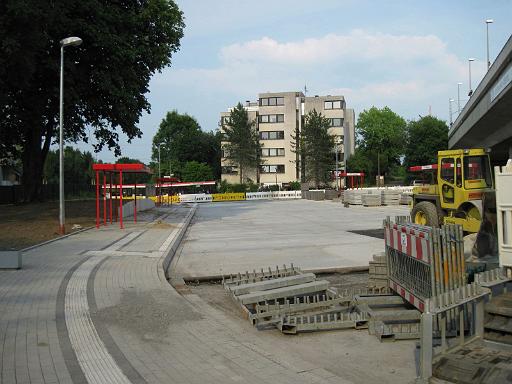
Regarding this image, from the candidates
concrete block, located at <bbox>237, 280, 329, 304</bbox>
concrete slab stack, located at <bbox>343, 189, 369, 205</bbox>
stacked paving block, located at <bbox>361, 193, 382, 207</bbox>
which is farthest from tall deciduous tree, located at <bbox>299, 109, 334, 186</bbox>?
concrete block, located at <bbox>237, 280, 329, 304</bbox>

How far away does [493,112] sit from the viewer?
24.6 metres

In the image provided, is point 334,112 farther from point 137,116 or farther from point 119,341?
point 119,341

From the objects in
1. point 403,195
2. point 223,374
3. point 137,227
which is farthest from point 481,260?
point 403,195

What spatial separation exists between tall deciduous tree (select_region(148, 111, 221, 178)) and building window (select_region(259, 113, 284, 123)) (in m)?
18.0

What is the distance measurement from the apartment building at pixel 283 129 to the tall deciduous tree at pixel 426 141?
1259 centimetres

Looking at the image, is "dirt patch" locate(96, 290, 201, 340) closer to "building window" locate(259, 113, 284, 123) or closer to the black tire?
the black tire

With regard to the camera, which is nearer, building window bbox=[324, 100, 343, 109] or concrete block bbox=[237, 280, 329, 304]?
concrete block bbox=[237, 280, 329, 304]

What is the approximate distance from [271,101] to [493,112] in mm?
67118

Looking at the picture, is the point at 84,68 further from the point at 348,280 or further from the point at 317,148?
the point at 317,148

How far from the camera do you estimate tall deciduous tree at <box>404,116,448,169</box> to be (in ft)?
292

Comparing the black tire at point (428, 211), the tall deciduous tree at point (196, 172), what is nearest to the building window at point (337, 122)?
the tall deciduous tree at point (196, 172)

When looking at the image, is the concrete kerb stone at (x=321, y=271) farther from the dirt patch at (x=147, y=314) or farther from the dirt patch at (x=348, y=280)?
the dirt patch at (x=147, y=314)

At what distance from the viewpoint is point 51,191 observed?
49.0m

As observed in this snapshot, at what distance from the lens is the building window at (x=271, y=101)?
89500 millimetres
